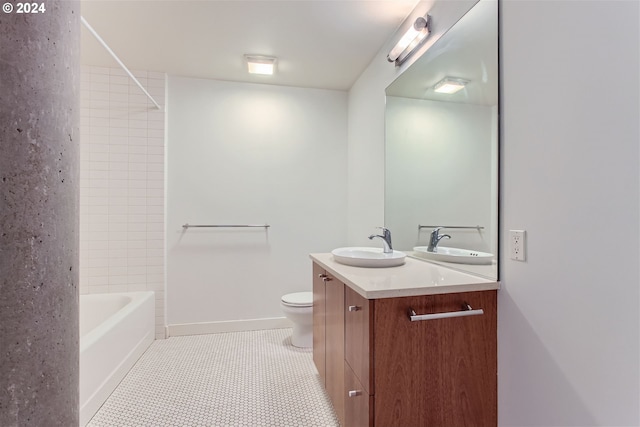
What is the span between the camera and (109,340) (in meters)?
2.03

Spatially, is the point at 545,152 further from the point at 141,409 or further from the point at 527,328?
the point at 141,409

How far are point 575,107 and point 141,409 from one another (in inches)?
96.7

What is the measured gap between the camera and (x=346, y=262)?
5.79ft

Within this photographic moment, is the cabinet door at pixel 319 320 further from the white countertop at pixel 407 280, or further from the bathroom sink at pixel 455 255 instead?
the bathroom sink at pixel 455 255

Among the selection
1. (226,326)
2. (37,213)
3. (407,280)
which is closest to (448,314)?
(407,280)

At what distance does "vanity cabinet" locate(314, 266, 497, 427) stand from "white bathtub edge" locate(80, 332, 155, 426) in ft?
4.69

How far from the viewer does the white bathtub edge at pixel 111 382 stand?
1.73 m

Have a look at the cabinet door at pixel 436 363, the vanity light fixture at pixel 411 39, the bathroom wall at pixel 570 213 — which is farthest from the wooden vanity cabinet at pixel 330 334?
the vanity light fixture at pixel 411 39

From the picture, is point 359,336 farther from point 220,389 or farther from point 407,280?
point 220,389

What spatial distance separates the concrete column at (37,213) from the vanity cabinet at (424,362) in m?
0.93

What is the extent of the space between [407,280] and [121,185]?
2.65 meters

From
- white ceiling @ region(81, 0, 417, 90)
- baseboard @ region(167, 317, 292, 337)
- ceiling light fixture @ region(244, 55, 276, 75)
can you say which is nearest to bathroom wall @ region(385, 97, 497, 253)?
white ceiling @ region(81, 0, 417, 90)

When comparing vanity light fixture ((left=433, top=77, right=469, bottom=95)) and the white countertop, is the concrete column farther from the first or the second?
vanity light fixture ((left=433, top=77, right=469, bottom=95))

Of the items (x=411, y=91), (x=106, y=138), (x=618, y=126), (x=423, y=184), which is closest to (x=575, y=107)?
(x=618, y=126)
